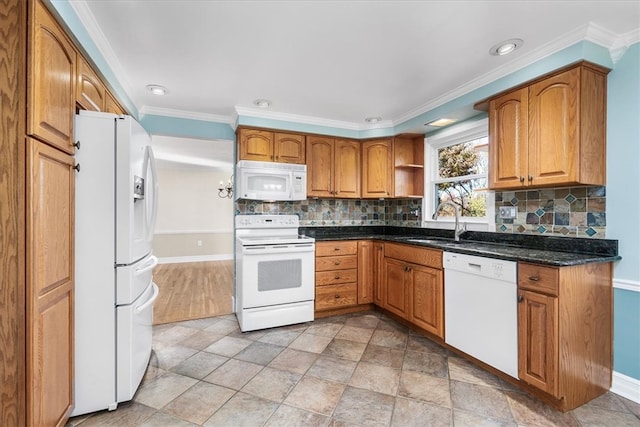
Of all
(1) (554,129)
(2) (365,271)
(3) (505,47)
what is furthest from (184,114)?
(1) (554,129)

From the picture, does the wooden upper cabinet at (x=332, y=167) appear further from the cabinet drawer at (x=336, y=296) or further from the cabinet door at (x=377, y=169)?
the cabinet drawer at (x=336, y=296)

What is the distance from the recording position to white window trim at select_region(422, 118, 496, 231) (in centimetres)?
284

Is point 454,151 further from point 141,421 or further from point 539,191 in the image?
point 141,421

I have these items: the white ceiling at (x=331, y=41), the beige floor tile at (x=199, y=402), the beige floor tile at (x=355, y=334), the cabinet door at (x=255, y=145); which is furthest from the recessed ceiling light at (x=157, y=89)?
the beige floor tile at (x=355, y=334)

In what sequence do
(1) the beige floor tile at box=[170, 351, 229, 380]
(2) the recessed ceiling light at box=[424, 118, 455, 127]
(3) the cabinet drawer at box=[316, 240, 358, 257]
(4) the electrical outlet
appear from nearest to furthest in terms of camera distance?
(1) the beige floor tile at box=[170, 351, 229, 380], (4) the electrical outlet, (2) the recessed ceiling light at box=[424, 118, 455, 127], (3) the cabinet drawer at box=[316, 240, 358, 257]

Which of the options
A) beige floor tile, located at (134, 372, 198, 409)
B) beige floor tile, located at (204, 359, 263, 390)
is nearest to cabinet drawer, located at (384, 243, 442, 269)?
beige floor tile, located at (204, 359, 263, 390)

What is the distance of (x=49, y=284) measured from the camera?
1395 millimetres

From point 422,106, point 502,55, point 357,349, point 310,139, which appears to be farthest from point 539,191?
point 310,139

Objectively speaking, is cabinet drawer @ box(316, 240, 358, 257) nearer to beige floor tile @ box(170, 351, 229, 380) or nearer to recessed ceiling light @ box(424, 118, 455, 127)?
beige floor tile @ box(170, 351, 229, 380)

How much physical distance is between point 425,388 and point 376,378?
33 cm

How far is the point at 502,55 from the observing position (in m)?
2.13

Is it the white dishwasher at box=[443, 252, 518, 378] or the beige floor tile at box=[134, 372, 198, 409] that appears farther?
the white dishwasher at box=[443, 252, 518, 378]

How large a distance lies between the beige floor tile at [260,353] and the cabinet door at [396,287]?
1269mm

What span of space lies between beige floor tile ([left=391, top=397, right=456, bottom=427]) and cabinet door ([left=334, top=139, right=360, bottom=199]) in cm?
237
